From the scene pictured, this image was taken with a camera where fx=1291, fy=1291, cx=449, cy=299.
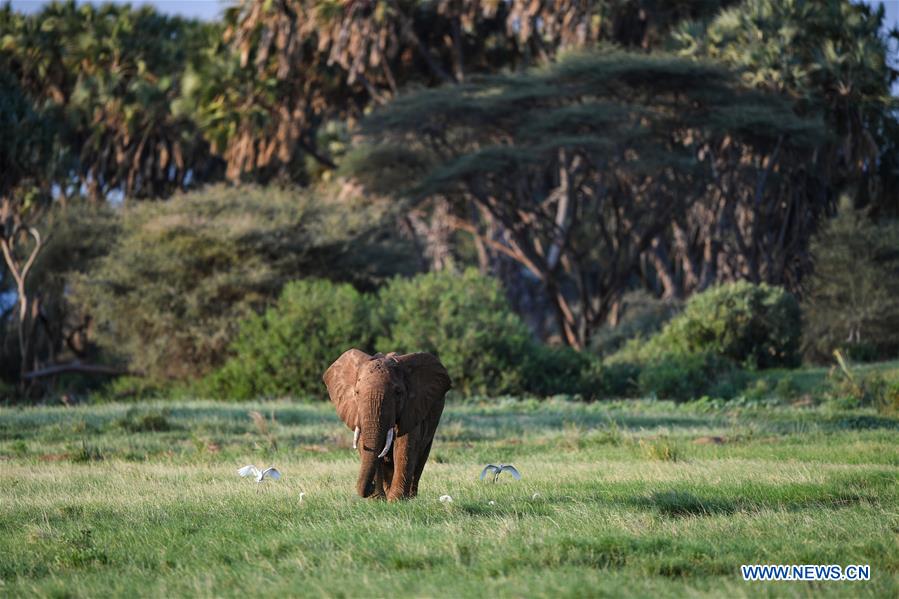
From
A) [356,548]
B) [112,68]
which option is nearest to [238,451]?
[356,548]

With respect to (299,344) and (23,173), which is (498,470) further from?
(23,173)

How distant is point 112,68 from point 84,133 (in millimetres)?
3260

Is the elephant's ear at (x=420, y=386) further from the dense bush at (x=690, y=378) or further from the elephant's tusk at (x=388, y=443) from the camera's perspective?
the dense bush at (x=690, y=378)

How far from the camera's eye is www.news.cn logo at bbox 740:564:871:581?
26.2 ft

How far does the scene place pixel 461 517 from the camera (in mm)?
9969

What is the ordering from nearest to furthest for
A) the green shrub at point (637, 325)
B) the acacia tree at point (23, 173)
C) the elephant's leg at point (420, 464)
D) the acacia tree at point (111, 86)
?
the elephant's leg at point (420, 464) → the acacia tree at point (23, 173) → the green shrub at point (637, 325) → the acacia tree at point (111, 86)

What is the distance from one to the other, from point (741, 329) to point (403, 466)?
2043cm

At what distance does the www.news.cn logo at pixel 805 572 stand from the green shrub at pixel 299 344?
20.3 meters

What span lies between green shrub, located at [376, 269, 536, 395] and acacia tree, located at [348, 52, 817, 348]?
808 centimetres

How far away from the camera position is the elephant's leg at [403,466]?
10.9 meters

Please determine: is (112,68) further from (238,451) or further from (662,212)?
(238,451)

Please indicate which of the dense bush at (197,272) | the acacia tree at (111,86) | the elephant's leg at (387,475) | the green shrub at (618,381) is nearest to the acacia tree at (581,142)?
the dense bush at (197,272)

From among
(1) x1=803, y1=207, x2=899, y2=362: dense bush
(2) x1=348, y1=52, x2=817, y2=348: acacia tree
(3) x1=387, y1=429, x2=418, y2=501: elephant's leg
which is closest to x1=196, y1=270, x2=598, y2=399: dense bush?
(2) x1=348, y1=52, x2=817, y2=348: acacia tree

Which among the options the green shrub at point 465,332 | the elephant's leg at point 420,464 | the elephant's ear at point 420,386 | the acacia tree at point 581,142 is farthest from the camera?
the acacia tree at point 581,142
